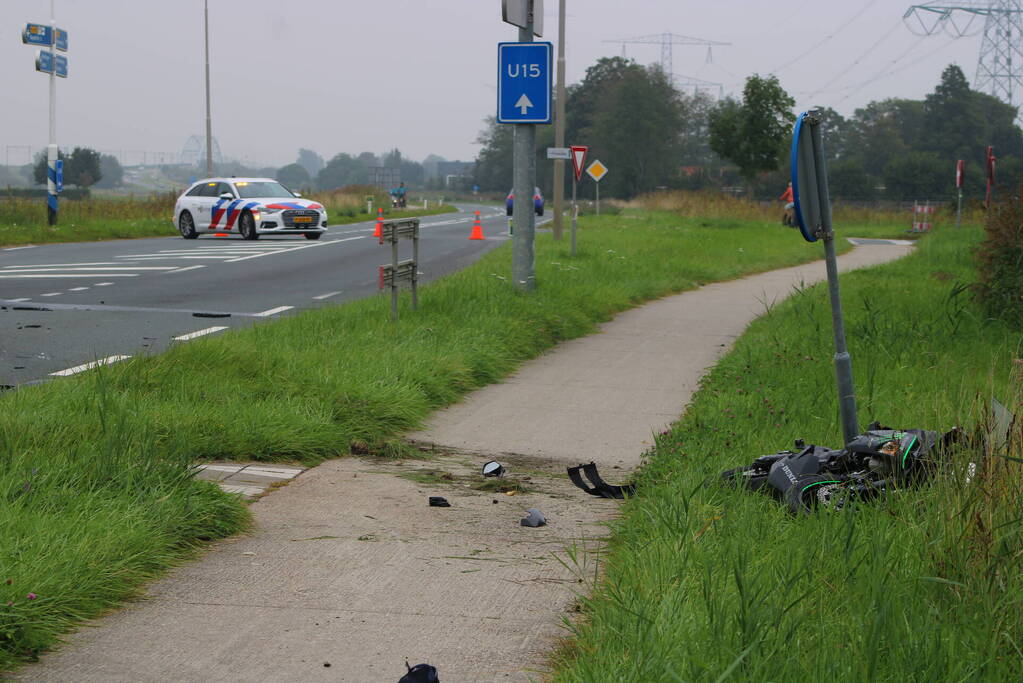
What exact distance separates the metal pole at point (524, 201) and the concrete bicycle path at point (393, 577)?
221 inches

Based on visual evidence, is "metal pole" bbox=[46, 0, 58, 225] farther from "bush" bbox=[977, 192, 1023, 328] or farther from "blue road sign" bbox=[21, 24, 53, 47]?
"bush" bbox=[977, 192, 1023, 328]

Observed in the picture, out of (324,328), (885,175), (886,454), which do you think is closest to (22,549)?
(886,454)

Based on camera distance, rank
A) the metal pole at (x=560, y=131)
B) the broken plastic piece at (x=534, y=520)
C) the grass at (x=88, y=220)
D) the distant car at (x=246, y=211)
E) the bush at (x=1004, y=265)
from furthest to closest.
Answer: the distant car at (x=246, y=211), the grass at (x=88, y=220), the metal pole at (x=560, y=131), the bush at (x=1004, y=265), the broken plastic piece at (x=534, y=520)

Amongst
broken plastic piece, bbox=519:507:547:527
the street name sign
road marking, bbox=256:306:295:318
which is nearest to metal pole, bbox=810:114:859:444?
broken plastic piece, bbox=519:507:547:527

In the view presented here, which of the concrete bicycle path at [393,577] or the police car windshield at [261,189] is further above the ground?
the police car windshield at [261,189]

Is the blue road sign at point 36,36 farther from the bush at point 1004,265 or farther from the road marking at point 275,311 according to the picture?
the bush at point 1004,265

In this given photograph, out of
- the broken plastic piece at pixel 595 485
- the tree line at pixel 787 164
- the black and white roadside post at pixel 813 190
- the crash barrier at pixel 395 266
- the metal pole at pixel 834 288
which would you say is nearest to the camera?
the black and white roadside post at pixel 813 190

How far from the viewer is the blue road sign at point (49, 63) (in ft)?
105

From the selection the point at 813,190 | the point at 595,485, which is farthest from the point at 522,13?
the point at 813,190

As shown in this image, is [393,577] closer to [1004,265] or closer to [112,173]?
[1004,265]

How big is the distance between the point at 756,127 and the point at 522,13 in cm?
3707

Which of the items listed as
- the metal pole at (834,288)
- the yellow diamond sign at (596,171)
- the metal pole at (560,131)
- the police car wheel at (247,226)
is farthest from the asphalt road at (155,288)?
the metal pole at (834,288)

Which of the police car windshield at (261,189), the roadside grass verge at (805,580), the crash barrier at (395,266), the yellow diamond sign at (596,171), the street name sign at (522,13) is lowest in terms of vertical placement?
the roadside grass verge at (805,580)

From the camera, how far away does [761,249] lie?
1139 inches
